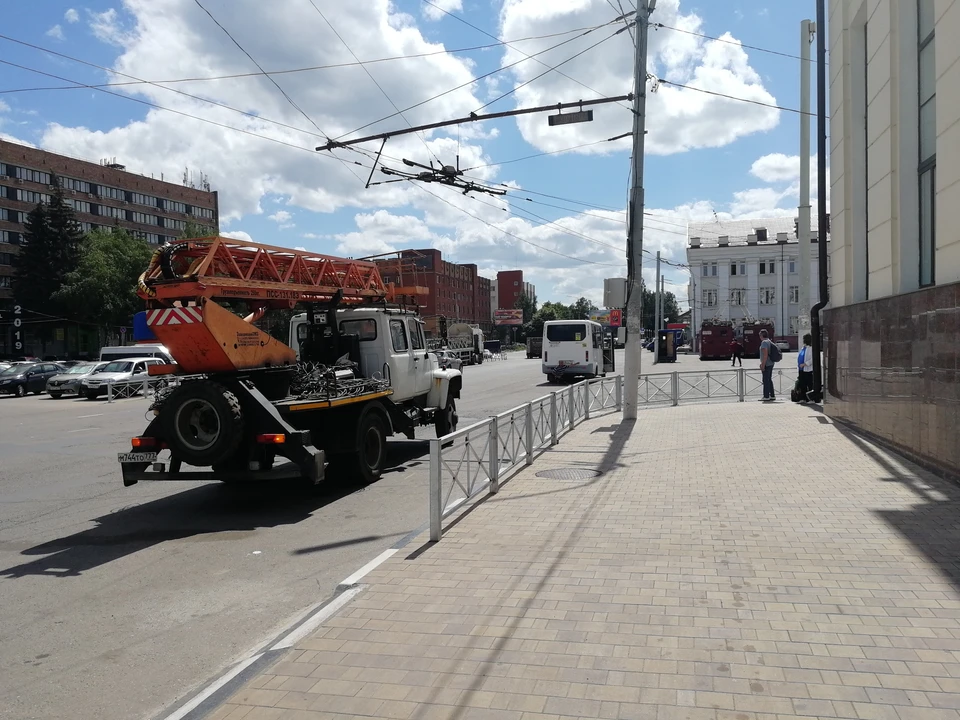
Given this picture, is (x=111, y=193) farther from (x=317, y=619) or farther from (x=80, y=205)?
(x=317, y=619)

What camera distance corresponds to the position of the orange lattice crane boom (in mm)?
7805

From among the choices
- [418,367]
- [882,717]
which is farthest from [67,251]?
[882,717]

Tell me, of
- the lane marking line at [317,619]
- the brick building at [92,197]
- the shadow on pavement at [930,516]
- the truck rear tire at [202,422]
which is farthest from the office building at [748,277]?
the lane marking line at [317,619]

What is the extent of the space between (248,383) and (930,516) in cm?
717

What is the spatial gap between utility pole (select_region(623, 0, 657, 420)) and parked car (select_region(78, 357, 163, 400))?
19.3m

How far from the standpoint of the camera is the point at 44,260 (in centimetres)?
6038

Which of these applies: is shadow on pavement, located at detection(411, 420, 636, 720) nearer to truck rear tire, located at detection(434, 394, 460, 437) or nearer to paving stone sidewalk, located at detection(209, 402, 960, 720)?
paving stone sidewalk, located at detection(209, 402, 960, 720)

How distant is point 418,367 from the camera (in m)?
12.0

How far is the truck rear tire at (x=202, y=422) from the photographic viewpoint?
25.8 ft

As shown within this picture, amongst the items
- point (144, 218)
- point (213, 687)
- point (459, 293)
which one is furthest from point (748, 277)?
point (213, 687)

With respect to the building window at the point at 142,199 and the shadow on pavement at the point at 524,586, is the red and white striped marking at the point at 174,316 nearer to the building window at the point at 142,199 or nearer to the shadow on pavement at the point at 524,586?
the shadow on pavement at the point at 524,586

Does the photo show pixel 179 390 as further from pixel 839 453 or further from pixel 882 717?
pixel 839 453

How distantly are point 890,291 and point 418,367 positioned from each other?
7308 mm

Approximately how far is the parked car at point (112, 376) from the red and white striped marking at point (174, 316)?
2084cm
